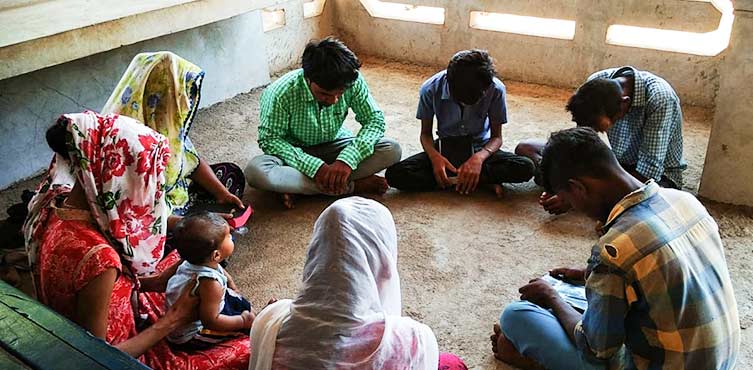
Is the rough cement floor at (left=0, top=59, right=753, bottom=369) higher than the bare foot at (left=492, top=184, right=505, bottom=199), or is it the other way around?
the bare foot at (left=492, top=184, right=505, bottom=199)

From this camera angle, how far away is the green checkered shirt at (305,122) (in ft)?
8.87

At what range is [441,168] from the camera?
2.77m

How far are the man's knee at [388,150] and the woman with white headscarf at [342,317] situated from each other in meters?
1.50

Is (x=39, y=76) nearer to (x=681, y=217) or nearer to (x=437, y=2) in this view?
(x=437, y=2)

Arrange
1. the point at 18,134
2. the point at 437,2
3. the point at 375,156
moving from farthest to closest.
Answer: the point at 437,2 < the point at 18,134 < the point at 375,156

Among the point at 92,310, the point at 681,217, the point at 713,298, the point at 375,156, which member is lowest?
the point at 375,156

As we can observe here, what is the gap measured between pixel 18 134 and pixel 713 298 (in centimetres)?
300

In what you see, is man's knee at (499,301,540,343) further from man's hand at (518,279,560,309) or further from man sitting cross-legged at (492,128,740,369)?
man sitting cross-legged at (492,128,740,369)

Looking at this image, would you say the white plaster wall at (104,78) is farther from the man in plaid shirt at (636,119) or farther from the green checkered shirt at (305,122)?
the man in plaid shirt at (636,119)

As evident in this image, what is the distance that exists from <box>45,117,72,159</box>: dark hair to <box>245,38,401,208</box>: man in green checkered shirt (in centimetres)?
116

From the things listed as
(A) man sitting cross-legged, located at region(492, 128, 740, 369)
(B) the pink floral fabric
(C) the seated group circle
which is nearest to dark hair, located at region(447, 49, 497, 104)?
(C) the seated group circle

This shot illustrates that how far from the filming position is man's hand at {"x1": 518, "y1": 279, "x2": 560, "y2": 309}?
5.78 ft

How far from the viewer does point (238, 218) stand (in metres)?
2.45

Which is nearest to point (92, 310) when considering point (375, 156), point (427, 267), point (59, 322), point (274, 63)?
point (59, 322)
